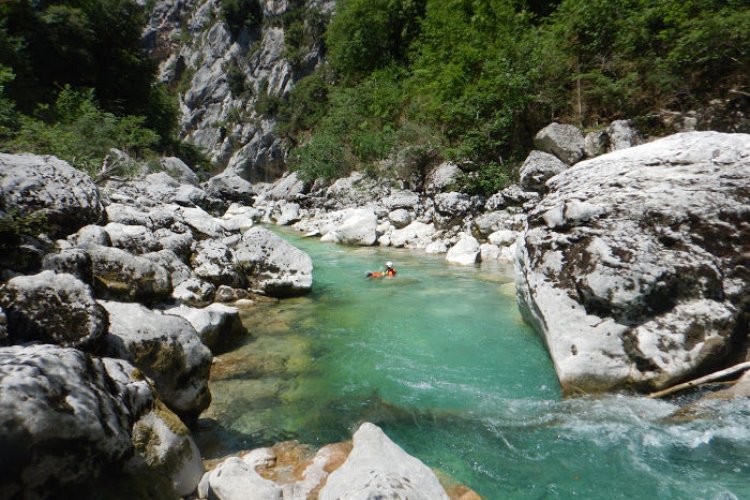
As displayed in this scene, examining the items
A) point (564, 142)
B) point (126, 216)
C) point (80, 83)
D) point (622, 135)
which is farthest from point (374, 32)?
point (126, 216)

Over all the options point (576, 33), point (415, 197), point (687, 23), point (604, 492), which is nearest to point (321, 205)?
point (415, 197)

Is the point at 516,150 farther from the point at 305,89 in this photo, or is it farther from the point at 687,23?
the point at 305,89

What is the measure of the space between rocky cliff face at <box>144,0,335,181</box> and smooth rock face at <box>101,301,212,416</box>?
4239cm

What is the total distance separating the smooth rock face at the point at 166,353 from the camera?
334cm

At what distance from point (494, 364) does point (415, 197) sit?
12286mm

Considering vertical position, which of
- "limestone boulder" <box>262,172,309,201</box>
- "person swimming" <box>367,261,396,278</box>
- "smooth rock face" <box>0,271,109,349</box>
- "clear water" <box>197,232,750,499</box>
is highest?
"limestone boulder" <box>262,172,309,201</box>

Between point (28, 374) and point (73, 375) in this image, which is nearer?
point (28, 374)

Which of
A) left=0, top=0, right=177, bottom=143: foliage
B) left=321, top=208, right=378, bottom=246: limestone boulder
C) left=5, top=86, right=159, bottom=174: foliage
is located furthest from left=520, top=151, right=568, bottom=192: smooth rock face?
left=0, top=0, right=177, bottom=143: foliage

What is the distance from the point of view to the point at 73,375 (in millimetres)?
2037

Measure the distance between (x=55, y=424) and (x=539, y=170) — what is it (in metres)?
12.7

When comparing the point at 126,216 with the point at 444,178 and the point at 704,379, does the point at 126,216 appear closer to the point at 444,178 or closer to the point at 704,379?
the point at 704,379

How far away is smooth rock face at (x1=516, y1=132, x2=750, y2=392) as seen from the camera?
3.82 m

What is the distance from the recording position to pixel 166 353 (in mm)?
3471

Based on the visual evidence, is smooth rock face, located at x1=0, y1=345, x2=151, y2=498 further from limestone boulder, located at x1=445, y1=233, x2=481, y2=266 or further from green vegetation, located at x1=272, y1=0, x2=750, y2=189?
green vegetation, located at x1=272, y1=0, x2=750, y2=189
